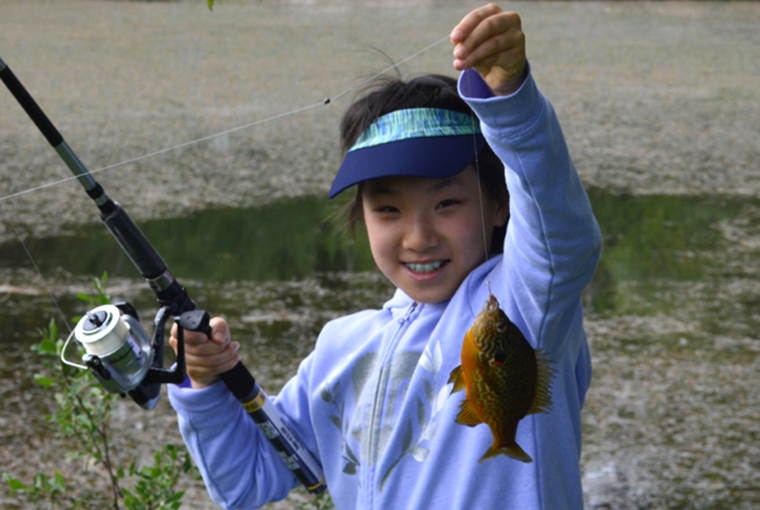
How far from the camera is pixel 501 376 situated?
107cm

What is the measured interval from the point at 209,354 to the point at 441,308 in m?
0.47

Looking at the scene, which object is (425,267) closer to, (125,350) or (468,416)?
(468,416)

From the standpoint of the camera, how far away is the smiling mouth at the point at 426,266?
1.43m

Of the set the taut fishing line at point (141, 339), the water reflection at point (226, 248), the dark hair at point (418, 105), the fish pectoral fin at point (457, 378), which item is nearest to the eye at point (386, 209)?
the dark hair at point (418, 105)

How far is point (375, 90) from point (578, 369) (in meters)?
0.64

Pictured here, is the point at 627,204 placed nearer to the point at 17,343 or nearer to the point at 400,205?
the point at 17,343

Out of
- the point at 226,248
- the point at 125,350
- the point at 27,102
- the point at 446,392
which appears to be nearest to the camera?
the point at 446,392

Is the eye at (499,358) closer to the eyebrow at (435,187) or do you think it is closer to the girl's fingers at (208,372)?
the eyebrow at (435,187)

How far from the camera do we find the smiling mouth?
1.43 metres

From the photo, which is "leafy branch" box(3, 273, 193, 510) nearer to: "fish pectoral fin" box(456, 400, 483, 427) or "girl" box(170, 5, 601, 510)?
"girl" box(170, 5, 601, 510)

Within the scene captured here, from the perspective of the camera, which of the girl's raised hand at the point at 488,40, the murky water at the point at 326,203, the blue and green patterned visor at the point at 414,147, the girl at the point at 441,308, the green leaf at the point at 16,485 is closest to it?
the girl's raised hand at the point at 488,40

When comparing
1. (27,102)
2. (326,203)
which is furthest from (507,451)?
(326,203)

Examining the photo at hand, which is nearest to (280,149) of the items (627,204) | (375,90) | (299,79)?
(299,79)

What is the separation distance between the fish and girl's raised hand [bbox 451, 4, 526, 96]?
294 mm
